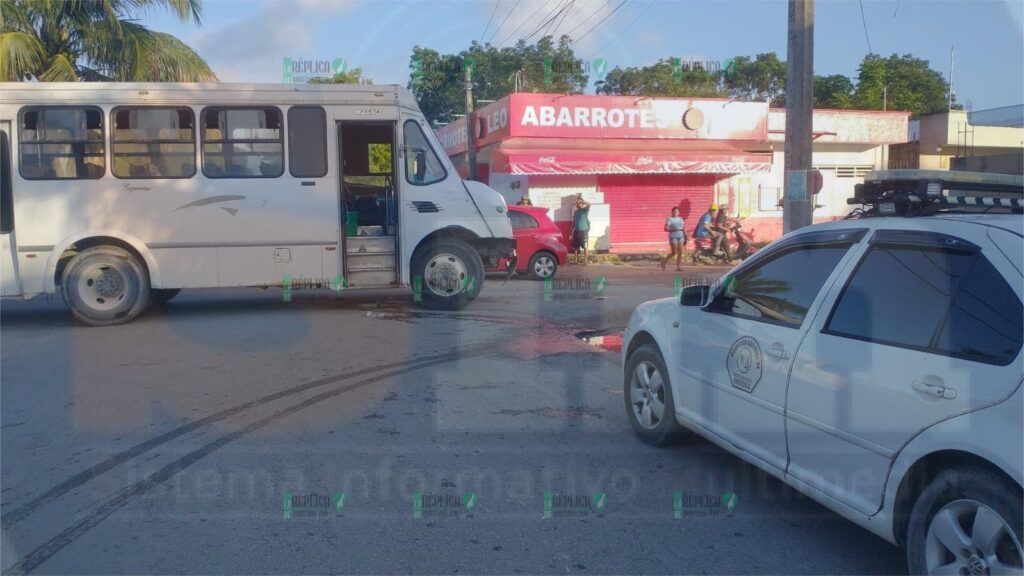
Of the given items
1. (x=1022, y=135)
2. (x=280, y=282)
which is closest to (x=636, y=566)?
(x=280, y=282)

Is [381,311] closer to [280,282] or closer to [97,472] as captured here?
[280,282]

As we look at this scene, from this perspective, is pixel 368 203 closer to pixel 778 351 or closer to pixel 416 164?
pixel 416 164

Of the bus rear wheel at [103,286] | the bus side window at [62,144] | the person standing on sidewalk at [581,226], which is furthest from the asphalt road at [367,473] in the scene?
the person standing on sidewalk at [581,226]

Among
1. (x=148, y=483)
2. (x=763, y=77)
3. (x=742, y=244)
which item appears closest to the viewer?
(x=148, y=483)

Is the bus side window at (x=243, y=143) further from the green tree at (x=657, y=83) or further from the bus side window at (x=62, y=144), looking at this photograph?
the green tree at (x=657, y=83)

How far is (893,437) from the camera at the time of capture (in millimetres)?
3699

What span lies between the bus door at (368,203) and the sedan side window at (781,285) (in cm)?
739

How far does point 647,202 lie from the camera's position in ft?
83.7

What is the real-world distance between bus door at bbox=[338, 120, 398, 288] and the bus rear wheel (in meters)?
2.70

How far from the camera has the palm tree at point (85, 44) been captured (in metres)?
16.1

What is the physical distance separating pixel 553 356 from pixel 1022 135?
29.0 meters

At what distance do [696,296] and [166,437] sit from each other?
3832mm

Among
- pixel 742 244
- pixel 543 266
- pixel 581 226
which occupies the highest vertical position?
pixel 581 226

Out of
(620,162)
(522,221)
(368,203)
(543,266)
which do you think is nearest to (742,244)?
(620,162)
